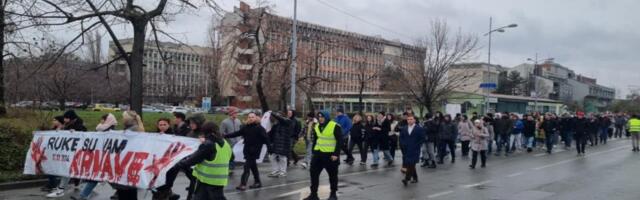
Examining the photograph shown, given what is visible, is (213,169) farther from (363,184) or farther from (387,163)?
(387,163)

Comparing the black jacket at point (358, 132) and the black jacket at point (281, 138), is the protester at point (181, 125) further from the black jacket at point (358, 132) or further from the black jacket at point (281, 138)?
the black jacket at point (358, 132)

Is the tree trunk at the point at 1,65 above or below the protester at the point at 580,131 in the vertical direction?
above

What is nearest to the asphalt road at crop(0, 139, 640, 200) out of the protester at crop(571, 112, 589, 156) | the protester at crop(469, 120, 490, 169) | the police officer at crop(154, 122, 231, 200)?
the protester at crop(469, 120, 490, 169)

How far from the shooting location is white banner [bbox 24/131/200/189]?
7793 mm

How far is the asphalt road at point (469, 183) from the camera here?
11383mm

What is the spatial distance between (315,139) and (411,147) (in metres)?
2.76

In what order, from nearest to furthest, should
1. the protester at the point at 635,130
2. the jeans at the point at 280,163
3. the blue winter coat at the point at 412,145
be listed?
the blue winter coat at the point at 412,145, the jeans at the point at 280,163, the protester at the point at 635,130

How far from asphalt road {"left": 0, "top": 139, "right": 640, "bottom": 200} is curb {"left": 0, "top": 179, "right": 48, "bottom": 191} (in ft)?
0.95

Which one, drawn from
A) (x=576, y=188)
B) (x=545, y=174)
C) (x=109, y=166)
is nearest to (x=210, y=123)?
(x=109, y=166)

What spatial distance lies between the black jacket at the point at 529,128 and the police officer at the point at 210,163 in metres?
19.0

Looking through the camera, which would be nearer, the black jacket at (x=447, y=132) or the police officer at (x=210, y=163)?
the police officer at (x=210, y=163)

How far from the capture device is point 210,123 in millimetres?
7090

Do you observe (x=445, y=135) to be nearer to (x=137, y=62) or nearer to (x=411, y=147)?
(x=411, y=147)

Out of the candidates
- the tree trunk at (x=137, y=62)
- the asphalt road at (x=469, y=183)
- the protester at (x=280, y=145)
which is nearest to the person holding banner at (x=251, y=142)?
the asphalt road at (x=469, y=183)
